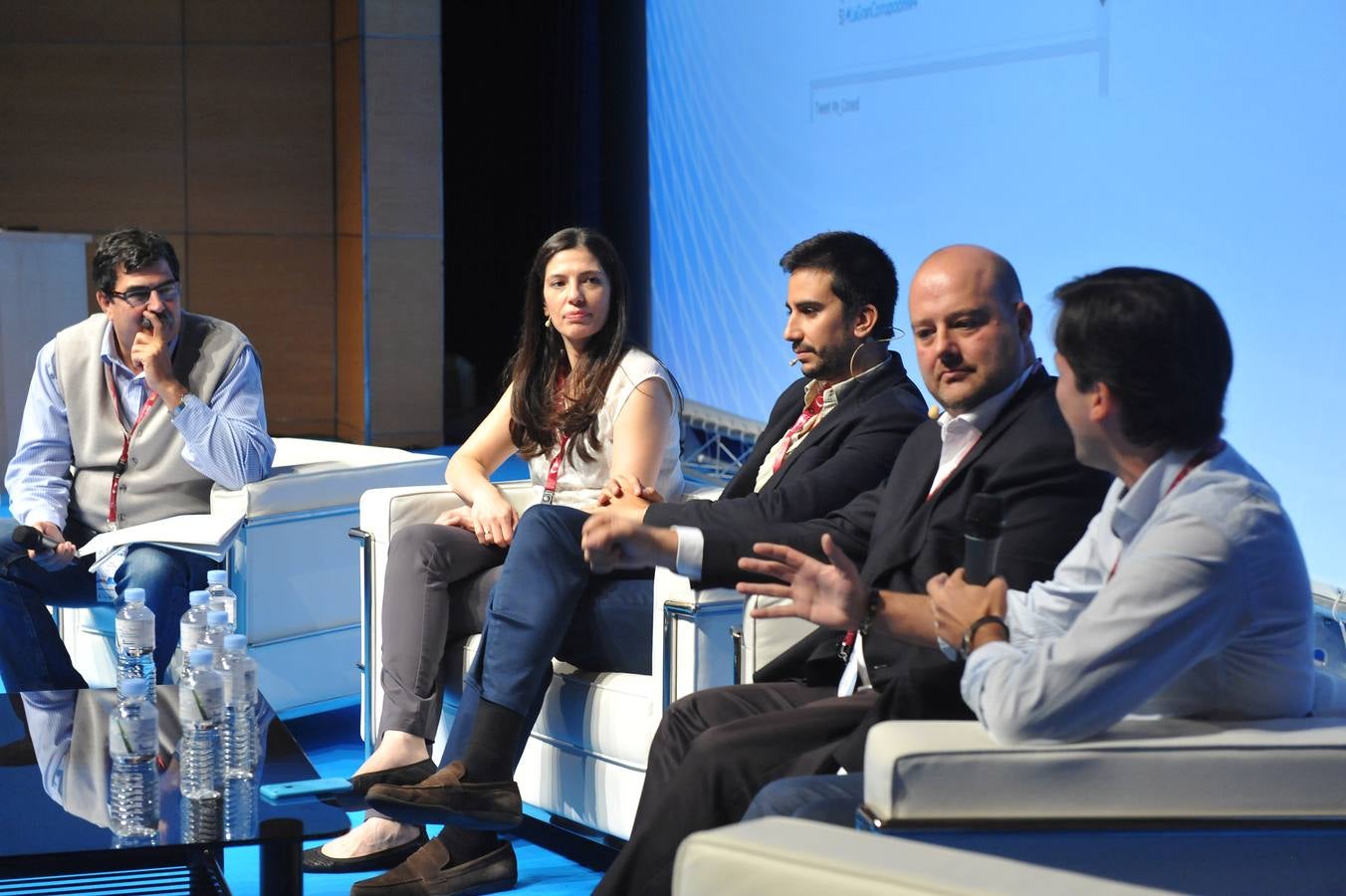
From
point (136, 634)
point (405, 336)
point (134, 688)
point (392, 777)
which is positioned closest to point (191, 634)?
point (136, 634)

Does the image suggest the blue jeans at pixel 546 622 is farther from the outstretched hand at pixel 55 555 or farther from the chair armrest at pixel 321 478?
the outstretched hand at pixel 55 555

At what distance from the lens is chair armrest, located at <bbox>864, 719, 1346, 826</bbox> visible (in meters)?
1.62

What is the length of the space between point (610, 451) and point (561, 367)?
0.28 metres

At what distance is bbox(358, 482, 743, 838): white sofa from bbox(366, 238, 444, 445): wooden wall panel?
17.0 ft

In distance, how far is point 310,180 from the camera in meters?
9.04

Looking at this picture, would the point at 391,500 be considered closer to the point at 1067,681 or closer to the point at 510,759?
the point at 510,759

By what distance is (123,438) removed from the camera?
12.0 ft

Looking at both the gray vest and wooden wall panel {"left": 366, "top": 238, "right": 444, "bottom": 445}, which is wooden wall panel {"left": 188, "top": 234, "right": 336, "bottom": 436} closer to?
wooden wall panel {"left": 366, "top": 238, "right": 444, "bottom": 445}

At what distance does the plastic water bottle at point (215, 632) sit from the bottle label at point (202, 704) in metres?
0.19

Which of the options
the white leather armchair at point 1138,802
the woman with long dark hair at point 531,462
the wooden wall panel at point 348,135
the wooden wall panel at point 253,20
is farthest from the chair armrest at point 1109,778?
the wooden wall panel at point 253,20

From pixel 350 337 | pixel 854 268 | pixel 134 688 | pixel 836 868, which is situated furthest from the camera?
pixel 350 337

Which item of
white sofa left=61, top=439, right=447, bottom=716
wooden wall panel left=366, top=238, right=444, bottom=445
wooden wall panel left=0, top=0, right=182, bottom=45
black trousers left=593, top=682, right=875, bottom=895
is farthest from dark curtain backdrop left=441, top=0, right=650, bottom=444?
black trousers left=593, top=682, right=875, bottom=895

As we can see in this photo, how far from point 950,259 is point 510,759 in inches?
47.9

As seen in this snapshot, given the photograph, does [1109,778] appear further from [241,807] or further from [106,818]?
[106,818]
